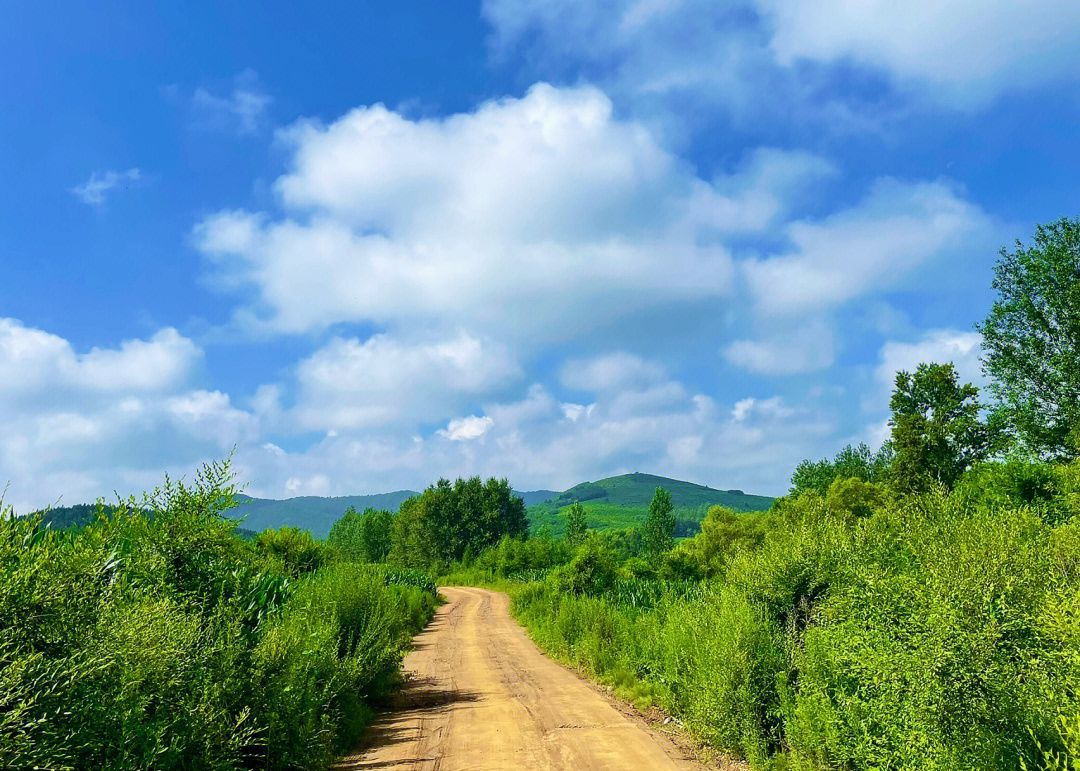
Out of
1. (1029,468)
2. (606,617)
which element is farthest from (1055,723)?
(1029,468)

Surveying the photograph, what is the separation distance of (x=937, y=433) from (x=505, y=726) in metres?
42.5

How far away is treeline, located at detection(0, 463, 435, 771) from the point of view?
14.4 feet

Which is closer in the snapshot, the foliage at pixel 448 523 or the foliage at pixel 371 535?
the foliage at pixel 448 523

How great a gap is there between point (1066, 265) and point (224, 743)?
44.6m

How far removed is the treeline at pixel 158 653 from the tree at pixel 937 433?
43161 mm

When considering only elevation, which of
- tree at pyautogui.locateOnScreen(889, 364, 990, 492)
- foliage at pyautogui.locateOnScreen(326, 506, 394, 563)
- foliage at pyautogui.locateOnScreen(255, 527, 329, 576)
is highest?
tree at pyautogui.locateOnScreen(889, 364, 990, 492)

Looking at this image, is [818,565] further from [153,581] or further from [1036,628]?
[153,581]

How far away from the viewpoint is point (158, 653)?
5.66 meters

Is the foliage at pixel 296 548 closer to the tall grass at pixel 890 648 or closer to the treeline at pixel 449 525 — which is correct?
the tall grass at pixel 890 648

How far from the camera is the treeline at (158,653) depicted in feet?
14.4

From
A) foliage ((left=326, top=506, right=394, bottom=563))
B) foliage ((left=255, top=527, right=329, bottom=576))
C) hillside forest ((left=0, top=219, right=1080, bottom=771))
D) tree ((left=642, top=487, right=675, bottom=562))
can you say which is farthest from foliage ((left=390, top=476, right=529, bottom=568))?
hillside forest ((left=0, top=219, right=1080, bottom=771))

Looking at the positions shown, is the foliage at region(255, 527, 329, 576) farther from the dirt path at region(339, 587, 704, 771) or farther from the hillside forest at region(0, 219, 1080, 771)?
the hillside forest at region(0, 219, 1080, 771)

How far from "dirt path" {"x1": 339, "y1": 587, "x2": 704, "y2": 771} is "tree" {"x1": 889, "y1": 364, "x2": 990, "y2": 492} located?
34.5 m

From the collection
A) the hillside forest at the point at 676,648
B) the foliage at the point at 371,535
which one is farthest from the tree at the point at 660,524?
the hillside forest at the point at 676,648
